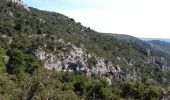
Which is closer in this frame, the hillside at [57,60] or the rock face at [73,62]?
the hillside at [57,60]

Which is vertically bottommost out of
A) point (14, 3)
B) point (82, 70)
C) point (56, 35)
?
point (82, 70)

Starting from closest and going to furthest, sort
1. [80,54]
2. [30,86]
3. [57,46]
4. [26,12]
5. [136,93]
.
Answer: [30,86] < [136,93] < [57,46] < [80,54] < [26,12]

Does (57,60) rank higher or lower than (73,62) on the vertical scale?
higher

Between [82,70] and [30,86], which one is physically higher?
[30,86]

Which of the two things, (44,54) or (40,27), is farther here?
(40,27)

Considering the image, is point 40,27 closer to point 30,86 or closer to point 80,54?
point 80,54

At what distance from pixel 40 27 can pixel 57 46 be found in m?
18.6

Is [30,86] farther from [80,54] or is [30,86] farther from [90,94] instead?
[80,54]

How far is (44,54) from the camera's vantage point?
158 meters

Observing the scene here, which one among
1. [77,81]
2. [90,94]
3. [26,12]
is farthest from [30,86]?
[26,12]

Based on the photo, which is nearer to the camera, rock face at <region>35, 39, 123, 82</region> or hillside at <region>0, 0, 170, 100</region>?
hillside at <region>0, 0, 170, 100</region>

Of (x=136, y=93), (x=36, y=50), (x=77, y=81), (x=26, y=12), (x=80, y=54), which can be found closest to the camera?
(x=136, y=93)

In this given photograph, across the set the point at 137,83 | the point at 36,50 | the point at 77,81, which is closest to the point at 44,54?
the point at 36,50

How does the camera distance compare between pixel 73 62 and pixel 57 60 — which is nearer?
pixel 57 60
